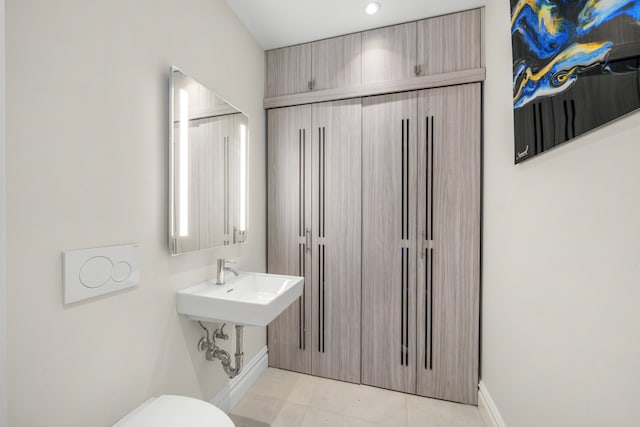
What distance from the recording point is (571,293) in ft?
2.86

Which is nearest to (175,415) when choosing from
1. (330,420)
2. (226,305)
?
(226,305)

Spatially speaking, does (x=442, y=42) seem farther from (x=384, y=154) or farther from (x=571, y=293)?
(x=571, y=293)

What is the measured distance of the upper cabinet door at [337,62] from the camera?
1952mm

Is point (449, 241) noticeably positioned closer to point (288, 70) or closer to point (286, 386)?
point (286, 386)

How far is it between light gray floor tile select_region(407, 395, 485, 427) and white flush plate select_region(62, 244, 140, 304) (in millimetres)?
1782

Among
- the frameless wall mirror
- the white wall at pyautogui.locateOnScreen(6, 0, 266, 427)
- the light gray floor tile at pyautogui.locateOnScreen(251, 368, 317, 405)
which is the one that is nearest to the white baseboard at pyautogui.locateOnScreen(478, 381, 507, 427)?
the light gray floor tile at pyautogui.locateOnScreen(251, 368, 317, 405)

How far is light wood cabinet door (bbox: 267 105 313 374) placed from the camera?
6.78ft

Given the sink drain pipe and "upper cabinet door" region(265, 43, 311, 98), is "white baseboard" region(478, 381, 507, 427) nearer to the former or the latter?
the sink drain pipe

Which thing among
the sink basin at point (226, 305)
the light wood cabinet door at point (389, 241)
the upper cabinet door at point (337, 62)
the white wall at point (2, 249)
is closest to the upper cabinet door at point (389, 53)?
the upper cabinet door at point (337, 62)

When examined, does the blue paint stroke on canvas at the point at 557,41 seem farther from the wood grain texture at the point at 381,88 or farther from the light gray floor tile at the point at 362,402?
the light gray floor tile at the point at 362,402

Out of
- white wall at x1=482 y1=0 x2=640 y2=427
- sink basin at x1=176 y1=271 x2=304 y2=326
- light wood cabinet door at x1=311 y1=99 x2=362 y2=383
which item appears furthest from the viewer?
light wood cabinet door at x1=311 y1=99 x2=362 y2=383

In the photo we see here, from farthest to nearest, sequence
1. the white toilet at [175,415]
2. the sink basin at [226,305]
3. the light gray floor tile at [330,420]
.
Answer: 1. the light gray floor tile at [330,420]
2. the sink basin at [226,305]
3. the white toilet at [175,415]

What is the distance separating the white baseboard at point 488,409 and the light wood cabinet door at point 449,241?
2.0 inches

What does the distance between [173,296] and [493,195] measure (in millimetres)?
1883
